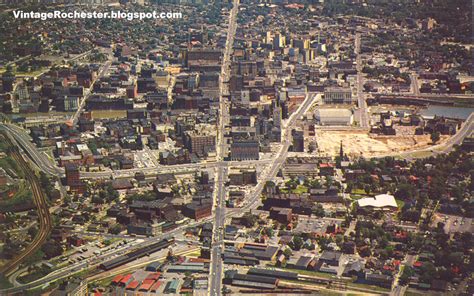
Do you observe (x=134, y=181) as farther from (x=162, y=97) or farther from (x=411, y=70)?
(x=411, y=70)

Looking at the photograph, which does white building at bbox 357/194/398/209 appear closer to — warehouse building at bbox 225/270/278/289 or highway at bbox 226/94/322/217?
highway at bbox 226/94/322/217

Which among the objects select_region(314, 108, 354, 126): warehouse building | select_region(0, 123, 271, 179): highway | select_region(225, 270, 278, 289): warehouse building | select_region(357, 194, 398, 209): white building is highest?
select_region(314, 108, 354, 126): warehouse building

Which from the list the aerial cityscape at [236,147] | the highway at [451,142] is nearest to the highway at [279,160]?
the aerial cityscape at [236,147]

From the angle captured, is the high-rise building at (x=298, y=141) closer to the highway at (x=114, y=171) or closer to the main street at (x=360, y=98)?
the highway at (x=114, y=171)

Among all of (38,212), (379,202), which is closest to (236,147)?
(379,202)

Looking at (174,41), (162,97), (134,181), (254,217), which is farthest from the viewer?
(174,41)

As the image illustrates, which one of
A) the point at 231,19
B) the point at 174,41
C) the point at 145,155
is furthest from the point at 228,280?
the point at 231,19

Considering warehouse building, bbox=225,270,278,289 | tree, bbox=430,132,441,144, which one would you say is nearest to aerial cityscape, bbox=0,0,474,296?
warehouse building, bbox=225,270,278,289
